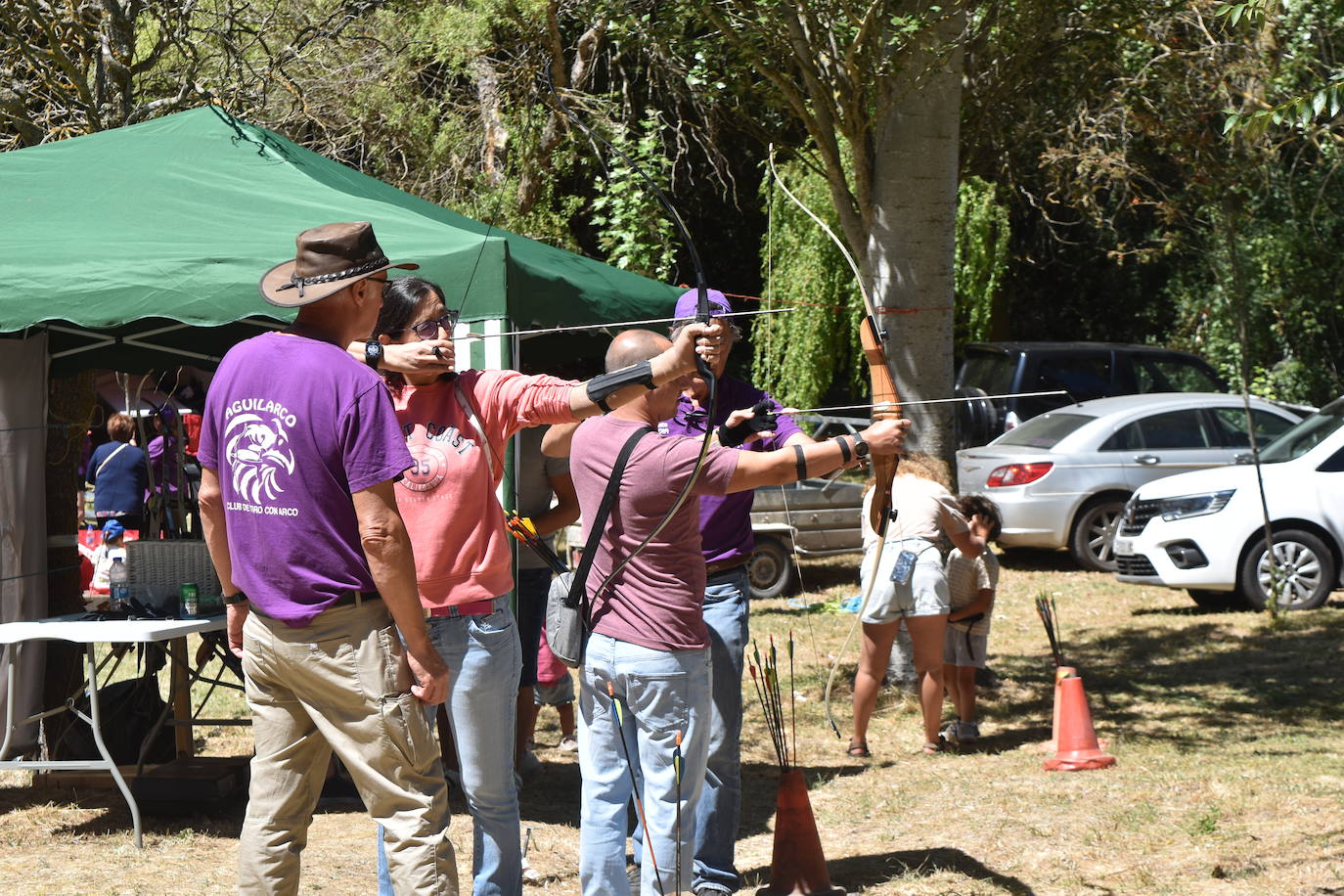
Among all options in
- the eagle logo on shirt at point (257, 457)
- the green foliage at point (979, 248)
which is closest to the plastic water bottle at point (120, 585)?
the eagle logo on shirt at point (257, 457)

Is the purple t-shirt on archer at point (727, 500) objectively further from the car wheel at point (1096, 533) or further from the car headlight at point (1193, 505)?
the car wheel at point (1096, 533)

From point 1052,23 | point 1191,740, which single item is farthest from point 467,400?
point 1052,23

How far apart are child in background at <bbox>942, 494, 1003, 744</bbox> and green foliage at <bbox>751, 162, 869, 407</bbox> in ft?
24.8

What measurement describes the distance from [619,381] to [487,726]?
3.08 feet

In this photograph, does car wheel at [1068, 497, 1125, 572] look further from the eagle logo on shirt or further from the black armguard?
the eagle logo on shirt

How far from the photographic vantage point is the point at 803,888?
429 centimetres

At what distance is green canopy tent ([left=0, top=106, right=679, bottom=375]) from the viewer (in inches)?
204

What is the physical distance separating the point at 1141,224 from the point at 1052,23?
40.0ft

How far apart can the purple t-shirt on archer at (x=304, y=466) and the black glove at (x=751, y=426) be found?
142 cm

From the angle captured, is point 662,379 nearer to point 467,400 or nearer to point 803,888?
point 467,400

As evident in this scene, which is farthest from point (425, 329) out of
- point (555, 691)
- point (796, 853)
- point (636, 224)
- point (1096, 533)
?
point (1096, 533)

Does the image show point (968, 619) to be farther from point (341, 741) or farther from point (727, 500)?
point (341, 741)

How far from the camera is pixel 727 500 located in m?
4.28

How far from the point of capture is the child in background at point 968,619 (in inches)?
259
